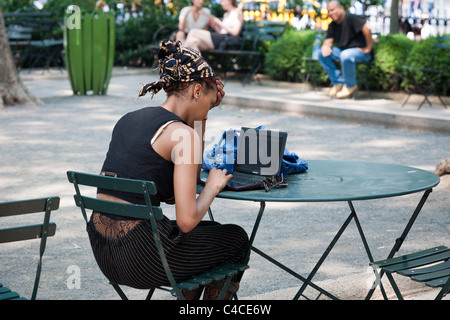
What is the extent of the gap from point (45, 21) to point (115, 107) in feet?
19.3

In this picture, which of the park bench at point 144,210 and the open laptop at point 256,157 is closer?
the park bench at point 144,210

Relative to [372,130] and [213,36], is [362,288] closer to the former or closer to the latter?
[372,130]

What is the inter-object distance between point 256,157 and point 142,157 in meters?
0.63

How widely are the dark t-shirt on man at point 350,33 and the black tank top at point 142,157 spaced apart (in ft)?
30.4

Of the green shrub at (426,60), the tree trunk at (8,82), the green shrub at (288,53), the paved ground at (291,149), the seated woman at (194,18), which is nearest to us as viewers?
the paved ground at (291,149)

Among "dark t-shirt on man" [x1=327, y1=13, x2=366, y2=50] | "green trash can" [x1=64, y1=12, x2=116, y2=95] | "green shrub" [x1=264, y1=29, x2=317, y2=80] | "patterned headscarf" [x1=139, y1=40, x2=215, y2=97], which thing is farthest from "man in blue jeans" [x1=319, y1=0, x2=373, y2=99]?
"patterned headscarf" [x1=139, y1=40, x2=215, y2=97]

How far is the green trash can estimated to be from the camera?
43.7 feet

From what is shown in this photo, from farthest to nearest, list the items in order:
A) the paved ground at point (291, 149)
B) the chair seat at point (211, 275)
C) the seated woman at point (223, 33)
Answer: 1. the seated woman at point (223, 33)
2. the paved ground at point (291, 149)
3. the chair seat at point (211, 275)

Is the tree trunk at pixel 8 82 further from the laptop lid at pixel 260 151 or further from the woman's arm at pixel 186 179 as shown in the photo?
the woman's arm at pixel 186 179

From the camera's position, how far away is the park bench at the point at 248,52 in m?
14.9

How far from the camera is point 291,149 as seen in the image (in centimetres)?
879

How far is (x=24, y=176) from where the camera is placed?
7383 mm

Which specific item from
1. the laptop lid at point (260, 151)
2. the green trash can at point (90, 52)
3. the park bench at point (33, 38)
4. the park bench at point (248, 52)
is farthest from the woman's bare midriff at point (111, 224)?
the park bench at point (33, 38)

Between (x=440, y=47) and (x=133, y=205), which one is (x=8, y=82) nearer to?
(x=440, y=47)
